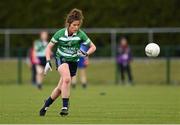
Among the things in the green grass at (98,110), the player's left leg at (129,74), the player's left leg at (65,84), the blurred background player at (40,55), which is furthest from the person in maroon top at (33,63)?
the player's left leg at (65,84)

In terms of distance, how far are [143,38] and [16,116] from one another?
24659mm

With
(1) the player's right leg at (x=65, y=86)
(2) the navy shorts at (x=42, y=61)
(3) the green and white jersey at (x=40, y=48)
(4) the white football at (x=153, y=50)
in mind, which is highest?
(3) the green and white jersey at (x=40, y=48)

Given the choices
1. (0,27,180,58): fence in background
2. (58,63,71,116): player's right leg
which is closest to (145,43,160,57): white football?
(58,63,71,116): player's right leg

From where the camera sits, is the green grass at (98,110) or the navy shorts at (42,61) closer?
the green grass at (98,110)

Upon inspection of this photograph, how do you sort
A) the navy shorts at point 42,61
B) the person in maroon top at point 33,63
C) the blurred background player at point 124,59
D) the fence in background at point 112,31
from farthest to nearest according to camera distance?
the fence in background at point 112,31 → the blurred background player at point 124,59 → the person in maroon top at point 33,63 → the navy shorts at point 42,61

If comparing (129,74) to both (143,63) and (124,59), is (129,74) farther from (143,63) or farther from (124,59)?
(143,63)

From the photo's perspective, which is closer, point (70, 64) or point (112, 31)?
point (70, 64)

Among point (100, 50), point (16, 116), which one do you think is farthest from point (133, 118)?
point (100, 50)

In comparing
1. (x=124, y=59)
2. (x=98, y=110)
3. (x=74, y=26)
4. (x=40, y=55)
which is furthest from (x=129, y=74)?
(x=74, y=26)

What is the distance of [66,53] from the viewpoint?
54.5ft

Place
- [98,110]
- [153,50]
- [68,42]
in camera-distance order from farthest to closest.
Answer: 1. [98,110]
2. [153,50]
3. [68,42]

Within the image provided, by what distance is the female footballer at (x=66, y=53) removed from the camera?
1631 centimetres

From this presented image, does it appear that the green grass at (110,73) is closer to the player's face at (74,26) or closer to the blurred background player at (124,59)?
the blurred background player at (124,59)

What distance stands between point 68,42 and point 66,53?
9.0 inches
